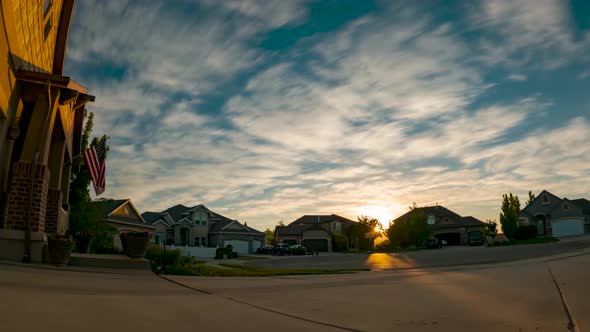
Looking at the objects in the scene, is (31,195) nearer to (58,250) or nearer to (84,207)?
(58,250)

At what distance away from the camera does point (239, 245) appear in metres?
63.2

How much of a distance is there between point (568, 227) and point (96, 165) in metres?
71.6

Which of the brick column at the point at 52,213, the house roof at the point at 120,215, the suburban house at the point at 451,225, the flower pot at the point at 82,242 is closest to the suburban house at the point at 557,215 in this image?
the suburban house at the point at 451,225

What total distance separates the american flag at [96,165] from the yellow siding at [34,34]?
10.6 feet

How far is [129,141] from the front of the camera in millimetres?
25156

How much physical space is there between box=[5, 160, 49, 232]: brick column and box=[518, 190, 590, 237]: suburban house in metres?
73.3

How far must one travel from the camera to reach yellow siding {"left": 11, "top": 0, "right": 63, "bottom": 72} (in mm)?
10070

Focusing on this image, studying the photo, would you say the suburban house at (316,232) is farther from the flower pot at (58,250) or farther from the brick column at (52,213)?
the flower pot at (58,250)

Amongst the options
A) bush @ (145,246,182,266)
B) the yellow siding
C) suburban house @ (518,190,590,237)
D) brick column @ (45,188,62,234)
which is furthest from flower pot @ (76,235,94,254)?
suburban house @ (518,190,590,237)

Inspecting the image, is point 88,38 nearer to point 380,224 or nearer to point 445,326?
point 445,326

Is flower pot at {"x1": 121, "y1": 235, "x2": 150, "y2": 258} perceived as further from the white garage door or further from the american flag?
the white garage door

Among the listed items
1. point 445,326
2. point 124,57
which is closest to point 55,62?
point 124,57

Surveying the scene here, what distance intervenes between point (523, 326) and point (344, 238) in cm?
7118

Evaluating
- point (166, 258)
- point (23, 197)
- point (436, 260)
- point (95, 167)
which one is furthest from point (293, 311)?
point (436, 260)
